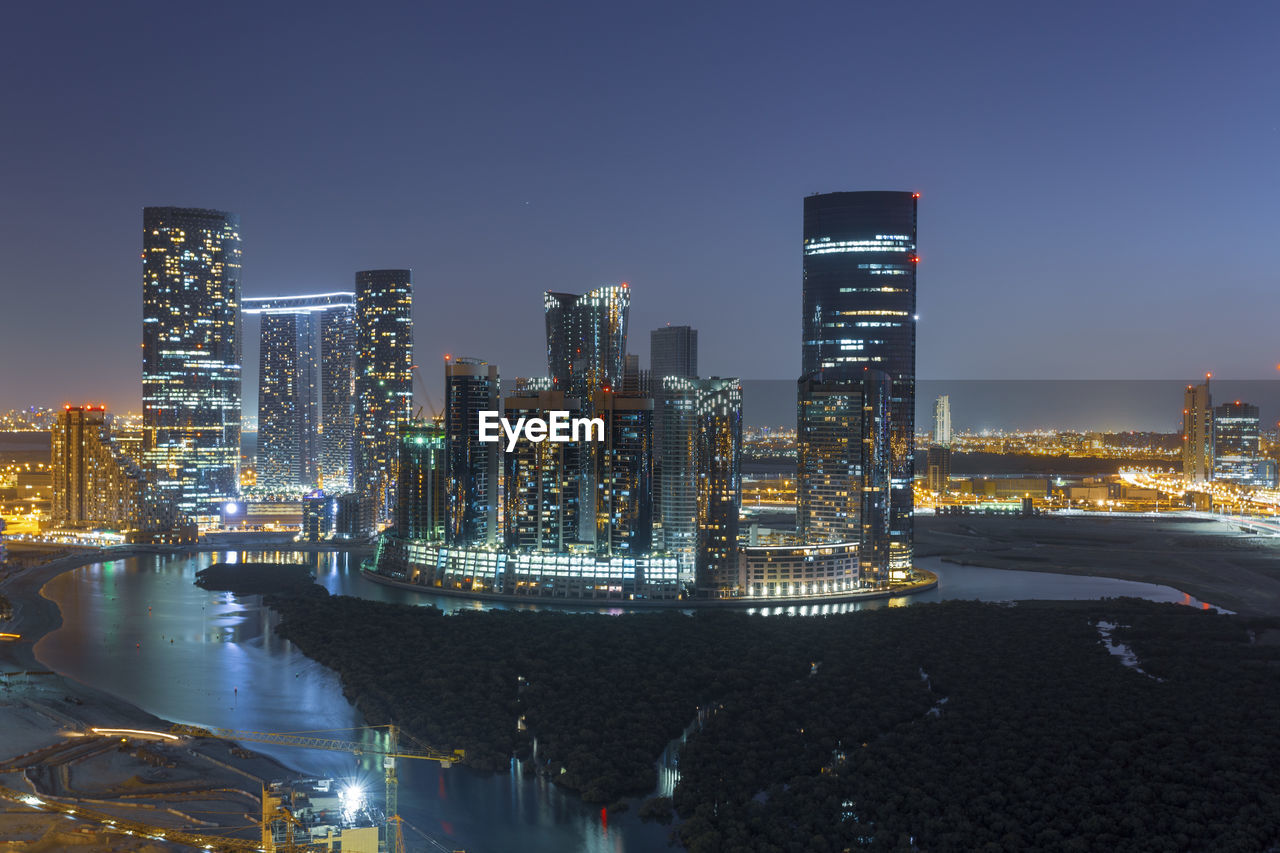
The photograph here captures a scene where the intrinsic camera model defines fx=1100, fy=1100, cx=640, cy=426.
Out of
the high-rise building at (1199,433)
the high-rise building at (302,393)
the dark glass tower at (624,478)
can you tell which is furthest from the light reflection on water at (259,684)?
the high-rise building at (1199,433)

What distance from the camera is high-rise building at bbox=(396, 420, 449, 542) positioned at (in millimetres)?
52344

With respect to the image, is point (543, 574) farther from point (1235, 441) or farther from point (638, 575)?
point (1235, 441)

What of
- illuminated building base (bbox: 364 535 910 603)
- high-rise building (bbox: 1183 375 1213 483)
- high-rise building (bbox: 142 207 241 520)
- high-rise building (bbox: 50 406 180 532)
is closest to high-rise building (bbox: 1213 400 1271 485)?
high-rise building (bbox: 1183 375 1213 483)

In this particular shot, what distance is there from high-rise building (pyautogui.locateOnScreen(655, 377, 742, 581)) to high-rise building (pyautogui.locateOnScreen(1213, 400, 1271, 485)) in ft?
239

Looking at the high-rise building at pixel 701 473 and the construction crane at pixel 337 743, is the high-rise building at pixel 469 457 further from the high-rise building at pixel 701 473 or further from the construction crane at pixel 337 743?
the construction crane at pixel 337 743

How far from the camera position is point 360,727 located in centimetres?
2689

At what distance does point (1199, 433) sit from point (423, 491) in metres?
81.9

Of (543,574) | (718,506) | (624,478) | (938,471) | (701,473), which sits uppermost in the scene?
(701,473)

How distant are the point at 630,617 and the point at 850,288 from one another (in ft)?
82.9

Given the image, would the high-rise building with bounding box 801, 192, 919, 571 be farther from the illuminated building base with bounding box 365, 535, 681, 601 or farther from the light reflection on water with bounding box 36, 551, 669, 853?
the light reflection on water with bounding box 36, 551, 669, 853

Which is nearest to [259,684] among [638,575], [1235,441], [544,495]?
[638,575]

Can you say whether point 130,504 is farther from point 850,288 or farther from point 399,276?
point 850,288

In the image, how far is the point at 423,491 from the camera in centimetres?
5253

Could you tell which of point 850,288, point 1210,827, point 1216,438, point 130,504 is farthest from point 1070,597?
point 1216,438
